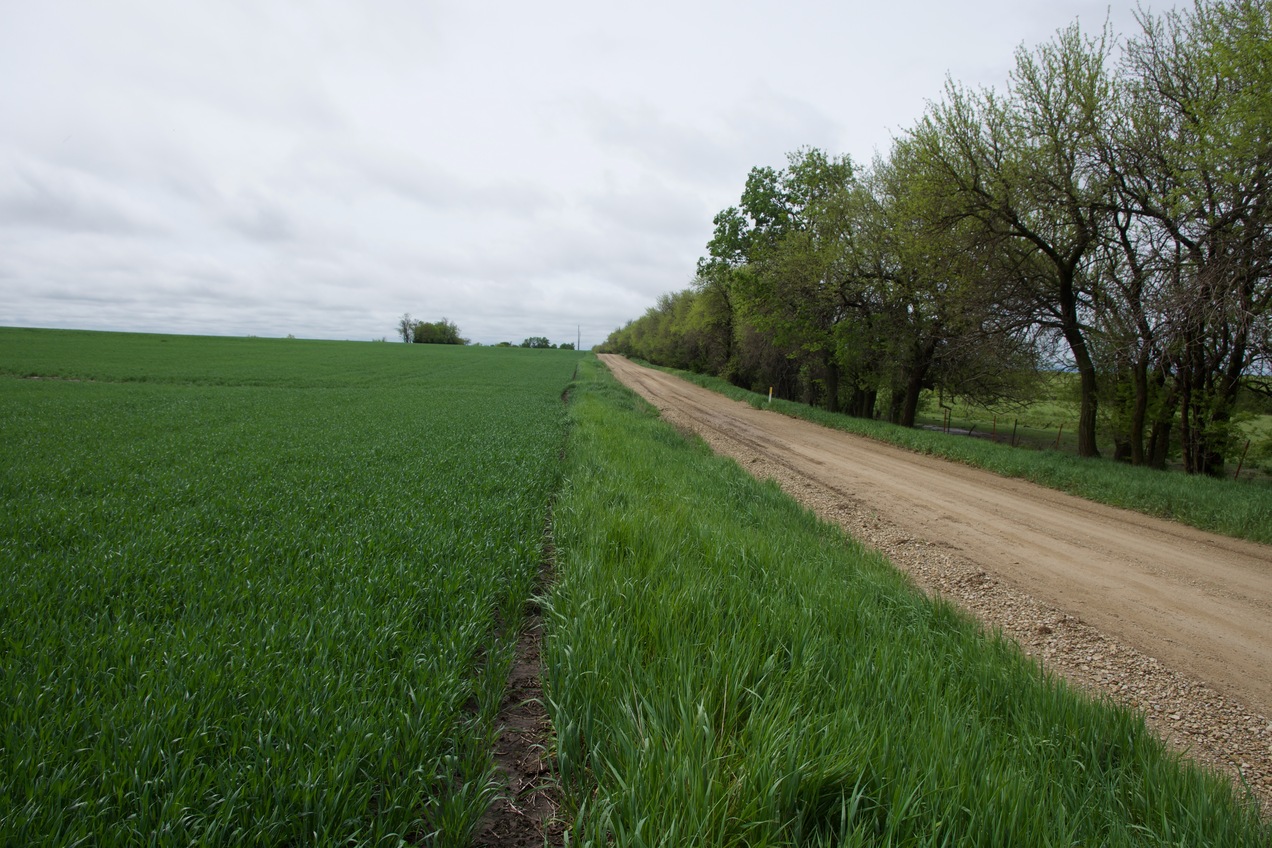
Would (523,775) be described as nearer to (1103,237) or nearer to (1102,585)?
(1102,585)

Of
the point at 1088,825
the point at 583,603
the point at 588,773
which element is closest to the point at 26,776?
the point at 588,773

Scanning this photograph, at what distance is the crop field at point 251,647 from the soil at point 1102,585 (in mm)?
3511

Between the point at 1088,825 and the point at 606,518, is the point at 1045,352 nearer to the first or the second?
the point at 606,518

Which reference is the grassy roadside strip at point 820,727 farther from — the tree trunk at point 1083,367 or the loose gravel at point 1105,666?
the tree trunk at point 1083,367

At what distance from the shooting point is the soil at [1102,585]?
3826 mm

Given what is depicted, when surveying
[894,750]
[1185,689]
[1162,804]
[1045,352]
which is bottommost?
[1185,689]

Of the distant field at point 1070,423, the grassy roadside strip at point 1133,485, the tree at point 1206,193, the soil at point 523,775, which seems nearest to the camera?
the soil at point 523,775

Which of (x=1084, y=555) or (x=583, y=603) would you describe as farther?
(x=1084, y=555)

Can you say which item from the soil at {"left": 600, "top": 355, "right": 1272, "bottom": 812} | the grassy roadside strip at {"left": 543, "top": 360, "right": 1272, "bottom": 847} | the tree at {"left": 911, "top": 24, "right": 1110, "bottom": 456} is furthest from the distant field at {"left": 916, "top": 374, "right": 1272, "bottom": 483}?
the grassy roadside strip at {"left": 543, "top": 360, "right": 1272, "bottom": 847}

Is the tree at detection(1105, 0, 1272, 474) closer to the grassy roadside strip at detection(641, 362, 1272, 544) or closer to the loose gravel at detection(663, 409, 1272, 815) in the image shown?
the grassy roadside strip at detection(641, 362, 1272, 544)

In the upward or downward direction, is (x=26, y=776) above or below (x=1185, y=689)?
above

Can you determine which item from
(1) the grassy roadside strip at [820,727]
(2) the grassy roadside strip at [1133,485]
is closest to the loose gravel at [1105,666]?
(1) the grassy roadside strip at [820,727]

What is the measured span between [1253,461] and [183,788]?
84.6 ft

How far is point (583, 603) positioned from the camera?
378 centimetres
